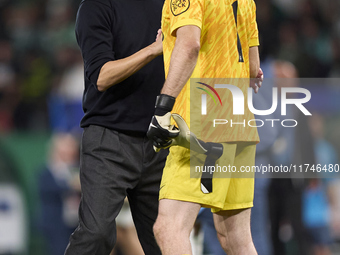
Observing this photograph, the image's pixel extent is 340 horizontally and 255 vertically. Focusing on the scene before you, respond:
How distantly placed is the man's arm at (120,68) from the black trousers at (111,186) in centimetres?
29

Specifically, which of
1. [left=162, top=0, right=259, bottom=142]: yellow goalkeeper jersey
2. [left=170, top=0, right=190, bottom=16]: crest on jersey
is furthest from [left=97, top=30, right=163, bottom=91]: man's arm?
[left=170, top=0, right=190, bottom=16]: crest on jersey

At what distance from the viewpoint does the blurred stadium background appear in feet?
16.0

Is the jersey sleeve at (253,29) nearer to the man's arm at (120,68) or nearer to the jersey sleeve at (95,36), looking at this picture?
the man's arm at (120,68)

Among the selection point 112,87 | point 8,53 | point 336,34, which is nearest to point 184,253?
point 112,87

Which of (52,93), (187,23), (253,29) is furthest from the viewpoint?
(52,93)

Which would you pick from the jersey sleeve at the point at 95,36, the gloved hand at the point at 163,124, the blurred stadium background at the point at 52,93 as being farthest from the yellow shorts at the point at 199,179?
the blurred stadium background at the point at 52,93

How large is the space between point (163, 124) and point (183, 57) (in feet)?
0.98

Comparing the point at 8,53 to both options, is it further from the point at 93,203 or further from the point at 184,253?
the point at 184,253

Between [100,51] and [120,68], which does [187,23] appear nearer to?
[120,68]

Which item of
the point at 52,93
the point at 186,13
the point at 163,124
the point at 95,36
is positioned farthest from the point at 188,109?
the point at 52,93

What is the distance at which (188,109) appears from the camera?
2373 millimetres

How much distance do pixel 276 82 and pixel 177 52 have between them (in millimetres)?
2563

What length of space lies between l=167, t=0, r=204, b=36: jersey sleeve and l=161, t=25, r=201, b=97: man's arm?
2cm

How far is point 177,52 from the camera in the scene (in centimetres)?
226
